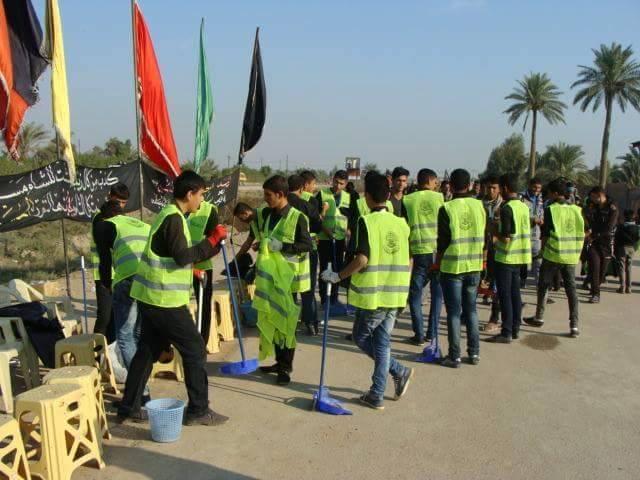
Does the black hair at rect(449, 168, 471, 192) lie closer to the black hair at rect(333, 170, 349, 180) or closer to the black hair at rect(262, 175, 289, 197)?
the black hair at rect(262, 175, 289, 197)

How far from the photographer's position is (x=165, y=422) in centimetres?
398

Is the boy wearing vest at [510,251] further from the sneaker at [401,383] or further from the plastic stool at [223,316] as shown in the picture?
the plastic stool at [223,316]

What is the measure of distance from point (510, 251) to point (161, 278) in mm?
4108

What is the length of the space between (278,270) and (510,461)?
2.51 m

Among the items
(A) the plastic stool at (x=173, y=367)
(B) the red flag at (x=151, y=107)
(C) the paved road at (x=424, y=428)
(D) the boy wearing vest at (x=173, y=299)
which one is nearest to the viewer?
(C) the paved road at (x=424, y=428)

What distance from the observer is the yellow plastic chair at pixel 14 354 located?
457cm

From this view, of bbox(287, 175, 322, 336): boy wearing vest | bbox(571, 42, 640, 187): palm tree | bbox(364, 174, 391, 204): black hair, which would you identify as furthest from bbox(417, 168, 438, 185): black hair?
bbox(571, 42, 640, 187): palm tree

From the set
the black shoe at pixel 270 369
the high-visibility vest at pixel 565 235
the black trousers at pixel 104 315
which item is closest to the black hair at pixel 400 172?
the high-visibility vest at pixel 565 235

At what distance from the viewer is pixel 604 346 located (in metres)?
6.55

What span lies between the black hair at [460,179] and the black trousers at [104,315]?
3.74 meters

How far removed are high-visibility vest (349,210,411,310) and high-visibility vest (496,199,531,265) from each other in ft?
7.70

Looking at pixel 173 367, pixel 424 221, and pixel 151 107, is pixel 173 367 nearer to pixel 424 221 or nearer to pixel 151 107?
pixel 424 221

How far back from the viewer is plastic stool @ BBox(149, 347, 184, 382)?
532 cm

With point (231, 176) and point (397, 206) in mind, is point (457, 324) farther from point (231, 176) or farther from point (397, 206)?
point (231, 176)
